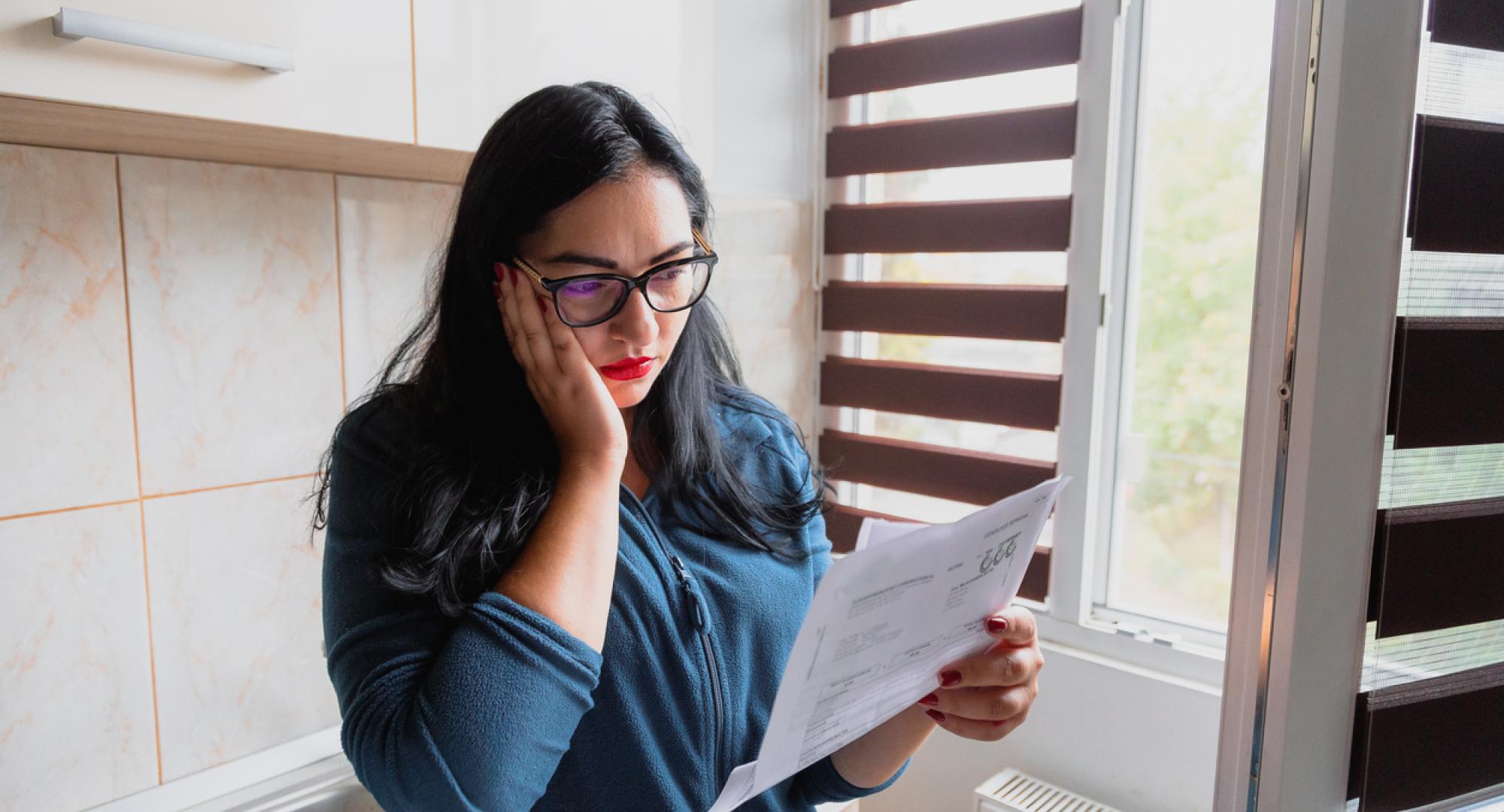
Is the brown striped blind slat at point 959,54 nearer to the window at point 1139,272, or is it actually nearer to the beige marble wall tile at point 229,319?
the window at point 1139,272

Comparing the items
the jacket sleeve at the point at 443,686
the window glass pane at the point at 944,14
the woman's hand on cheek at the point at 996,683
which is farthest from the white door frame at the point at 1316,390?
the window glass pane at the point at 944,14

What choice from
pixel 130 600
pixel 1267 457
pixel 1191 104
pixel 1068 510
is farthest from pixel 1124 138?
pixel 130 600

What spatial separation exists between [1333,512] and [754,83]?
4.42 ft

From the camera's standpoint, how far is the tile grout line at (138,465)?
1115mm

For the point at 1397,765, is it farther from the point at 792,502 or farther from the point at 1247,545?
the point at 792,502

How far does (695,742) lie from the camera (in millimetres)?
872

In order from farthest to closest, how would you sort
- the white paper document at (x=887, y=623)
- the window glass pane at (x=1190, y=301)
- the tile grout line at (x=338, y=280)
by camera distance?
the window glass pane at (x=1190, y=301), the tile grout line at (x=338, y=280), the white paper document at (x=887, y=623)

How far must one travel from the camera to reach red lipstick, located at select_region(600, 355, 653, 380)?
34.7 inches

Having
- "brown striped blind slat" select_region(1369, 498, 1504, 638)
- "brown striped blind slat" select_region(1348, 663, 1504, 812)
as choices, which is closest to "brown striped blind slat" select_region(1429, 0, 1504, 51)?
"brown striped blind slat" select_region(1369, 498, 1504, 638)

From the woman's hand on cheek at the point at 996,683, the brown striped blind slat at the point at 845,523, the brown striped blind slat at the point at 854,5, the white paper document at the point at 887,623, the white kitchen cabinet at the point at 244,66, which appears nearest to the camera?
the white paper document at the point at 887,623

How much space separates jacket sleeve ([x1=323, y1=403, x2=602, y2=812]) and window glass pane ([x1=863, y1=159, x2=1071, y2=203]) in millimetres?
1228

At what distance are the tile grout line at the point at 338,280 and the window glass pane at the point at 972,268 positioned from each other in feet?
3.38

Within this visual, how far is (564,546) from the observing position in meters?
0.77

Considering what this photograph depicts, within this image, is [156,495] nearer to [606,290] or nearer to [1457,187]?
[606,290]
